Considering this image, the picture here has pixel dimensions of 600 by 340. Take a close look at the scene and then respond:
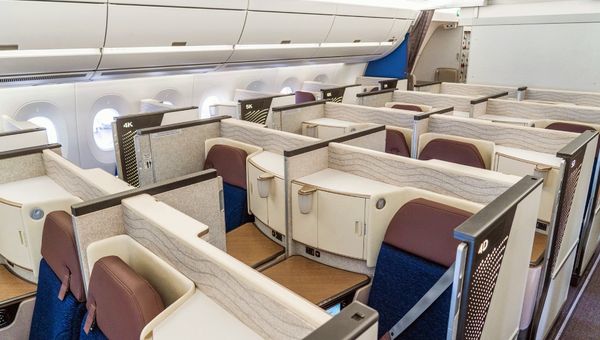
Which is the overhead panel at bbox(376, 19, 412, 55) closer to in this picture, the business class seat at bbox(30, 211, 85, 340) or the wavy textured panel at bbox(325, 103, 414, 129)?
the wavy textured panel at bbox(325, 103, 414, 129)

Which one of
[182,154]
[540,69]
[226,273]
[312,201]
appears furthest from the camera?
[540,69]

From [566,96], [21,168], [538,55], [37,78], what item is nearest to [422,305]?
[21,168]

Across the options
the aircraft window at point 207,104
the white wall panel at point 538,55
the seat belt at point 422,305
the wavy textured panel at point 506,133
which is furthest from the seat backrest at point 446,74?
the seat belt at point 422,305

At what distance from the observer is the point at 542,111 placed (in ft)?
14.0

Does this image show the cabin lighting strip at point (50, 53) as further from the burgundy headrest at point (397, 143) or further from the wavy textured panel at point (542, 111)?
the wavy textured panel at point (542, 111)

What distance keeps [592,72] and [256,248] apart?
536 cm

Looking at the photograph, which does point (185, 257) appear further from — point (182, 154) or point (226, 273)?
point (182, 154)

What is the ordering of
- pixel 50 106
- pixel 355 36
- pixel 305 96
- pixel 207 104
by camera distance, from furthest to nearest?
pixel 355 36
pixel 305 96
pixel 207 104
pixel 50 106

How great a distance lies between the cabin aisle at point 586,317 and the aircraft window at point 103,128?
497 cm

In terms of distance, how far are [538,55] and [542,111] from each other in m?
2.21

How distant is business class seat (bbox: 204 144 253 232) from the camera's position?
288 cm

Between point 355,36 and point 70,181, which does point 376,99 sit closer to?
point 355,36

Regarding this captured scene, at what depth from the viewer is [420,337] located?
1.82 metres

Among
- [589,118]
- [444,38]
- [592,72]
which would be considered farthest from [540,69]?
[444,38]
